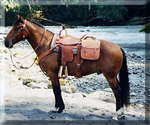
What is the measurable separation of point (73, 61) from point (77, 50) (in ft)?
0.65

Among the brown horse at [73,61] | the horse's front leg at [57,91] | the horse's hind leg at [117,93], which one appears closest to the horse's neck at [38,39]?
the brown horse at [73,61]

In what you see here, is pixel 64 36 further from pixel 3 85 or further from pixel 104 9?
pixel 104 9

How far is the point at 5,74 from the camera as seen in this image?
24.8ft

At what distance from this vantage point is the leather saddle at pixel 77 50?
4883 millimetres

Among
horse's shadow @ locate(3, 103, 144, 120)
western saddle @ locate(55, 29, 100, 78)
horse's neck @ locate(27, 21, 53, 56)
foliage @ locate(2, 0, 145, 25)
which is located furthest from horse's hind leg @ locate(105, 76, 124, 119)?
foliage @ locate(2, 0, 145, 25)

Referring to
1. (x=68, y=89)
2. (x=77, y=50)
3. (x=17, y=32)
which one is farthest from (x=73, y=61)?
(x=68, y=89)

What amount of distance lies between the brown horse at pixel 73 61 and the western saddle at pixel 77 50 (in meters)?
0.07

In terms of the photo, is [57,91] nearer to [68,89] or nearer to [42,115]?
[42,115]

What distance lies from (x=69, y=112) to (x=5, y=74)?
3000 mm

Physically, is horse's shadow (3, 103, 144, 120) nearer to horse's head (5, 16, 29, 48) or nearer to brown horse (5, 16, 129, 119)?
brown horse (5, 16, 129, 119)

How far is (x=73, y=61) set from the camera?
196 inches

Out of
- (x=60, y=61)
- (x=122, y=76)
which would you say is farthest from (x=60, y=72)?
(x=122, y=76)

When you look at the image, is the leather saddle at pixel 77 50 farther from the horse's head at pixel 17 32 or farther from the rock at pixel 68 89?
the rock at pixel 68 89

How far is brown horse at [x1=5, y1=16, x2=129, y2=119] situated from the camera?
16.0 feet
